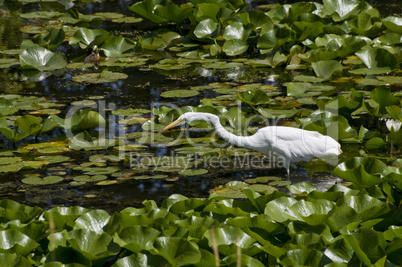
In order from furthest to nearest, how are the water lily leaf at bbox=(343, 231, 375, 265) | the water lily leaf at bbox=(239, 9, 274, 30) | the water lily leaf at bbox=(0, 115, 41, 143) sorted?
the water lily leaf at bbox=(239, 9, 274, 30) → the water lily leaf at bbox=(0, 115, 41, 143) → the water lily leaf at bbox=(343, 231, 375, 265)

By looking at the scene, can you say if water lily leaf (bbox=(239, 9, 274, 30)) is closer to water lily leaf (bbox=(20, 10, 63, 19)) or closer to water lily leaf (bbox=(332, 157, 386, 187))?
water lily leaf (bbox=(20, 10, 63, 19))

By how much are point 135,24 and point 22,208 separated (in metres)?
6.37

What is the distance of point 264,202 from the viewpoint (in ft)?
11.6

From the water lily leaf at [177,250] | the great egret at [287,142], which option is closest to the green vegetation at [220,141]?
the water lily leaf at [177,250]

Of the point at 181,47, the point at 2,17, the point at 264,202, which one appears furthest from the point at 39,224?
the point at 2,17

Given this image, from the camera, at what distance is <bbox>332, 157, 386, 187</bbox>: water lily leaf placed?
12.2 ft

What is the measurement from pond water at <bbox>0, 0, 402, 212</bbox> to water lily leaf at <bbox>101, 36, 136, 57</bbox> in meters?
0.34

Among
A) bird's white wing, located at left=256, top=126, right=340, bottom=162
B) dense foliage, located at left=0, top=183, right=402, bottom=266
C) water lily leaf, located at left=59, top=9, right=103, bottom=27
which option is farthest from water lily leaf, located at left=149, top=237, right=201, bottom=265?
water lily leaf, located at left=59, top=9, right=103, bottom=27

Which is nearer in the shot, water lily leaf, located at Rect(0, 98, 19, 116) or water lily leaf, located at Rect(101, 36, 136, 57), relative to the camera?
water lily leaf, located at Rect(0, 98, 19, 116)

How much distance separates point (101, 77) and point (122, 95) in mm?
509

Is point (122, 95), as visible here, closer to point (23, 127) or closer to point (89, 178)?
point (23, 127)

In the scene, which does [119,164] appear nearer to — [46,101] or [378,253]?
[46,101]

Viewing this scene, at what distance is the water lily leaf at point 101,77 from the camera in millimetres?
6926

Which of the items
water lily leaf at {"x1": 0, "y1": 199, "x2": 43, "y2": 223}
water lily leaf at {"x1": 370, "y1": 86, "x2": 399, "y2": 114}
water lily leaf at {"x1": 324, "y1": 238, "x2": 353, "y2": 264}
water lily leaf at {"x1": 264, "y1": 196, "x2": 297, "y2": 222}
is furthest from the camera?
water lily leaf at {"x1": 370, "y1": 86, "x2": 399, "y2": 114}
